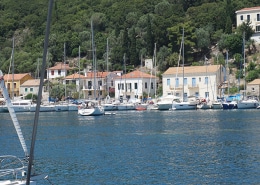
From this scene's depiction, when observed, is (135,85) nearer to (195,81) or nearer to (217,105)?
(195,81)

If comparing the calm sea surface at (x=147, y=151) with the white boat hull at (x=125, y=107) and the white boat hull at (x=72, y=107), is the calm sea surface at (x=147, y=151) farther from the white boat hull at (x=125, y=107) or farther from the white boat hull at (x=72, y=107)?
the white boat hull at (x=72, y=107)

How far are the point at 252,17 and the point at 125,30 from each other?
2062cm

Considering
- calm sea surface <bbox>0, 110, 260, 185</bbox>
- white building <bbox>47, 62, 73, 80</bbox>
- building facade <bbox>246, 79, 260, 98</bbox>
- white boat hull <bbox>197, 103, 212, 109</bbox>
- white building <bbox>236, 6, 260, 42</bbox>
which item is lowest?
calm sea surface <bbox>0, 110, 260, 185</bbox>

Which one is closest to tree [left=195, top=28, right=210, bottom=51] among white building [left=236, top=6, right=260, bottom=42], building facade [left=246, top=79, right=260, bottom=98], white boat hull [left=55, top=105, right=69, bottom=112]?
white building [left=236, top=6, right=260, bottom=42]

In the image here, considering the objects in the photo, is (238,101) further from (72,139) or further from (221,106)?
(72,139)

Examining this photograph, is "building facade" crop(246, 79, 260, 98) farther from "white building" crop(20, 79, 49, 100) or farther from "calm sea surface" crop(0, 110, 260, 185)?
"white building" crop(20, 79, 49, 100)

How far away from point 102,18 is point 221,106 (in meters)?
46.3

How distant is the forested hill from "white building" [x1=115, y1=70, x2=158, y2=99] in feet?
18.9

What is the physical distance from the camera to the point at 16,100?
295ft

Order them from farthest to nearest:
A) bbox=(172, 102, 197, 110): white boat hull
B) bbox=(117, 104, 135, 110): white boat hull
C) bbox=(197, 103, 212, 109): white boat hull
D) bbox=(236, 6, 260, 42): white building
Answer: bbox=(236, 6, 260, 42): white building → bbox=(117, 104, 135, 110): white boat hull → bbox=(197, 103, 212, 109): white boat hull → bbox=(172, 102, 197, 110): white boat hull

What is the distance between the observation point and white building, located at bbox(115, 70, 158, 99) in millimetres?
92000

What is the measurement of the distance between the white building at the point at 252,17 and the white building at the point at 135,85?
16985 mm

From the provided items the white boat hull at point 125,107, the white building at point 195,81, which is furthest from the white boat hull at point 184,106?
the white building at point 195,81

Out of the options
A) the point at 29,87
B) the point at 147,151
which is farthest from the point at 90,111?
the point at 147,151
